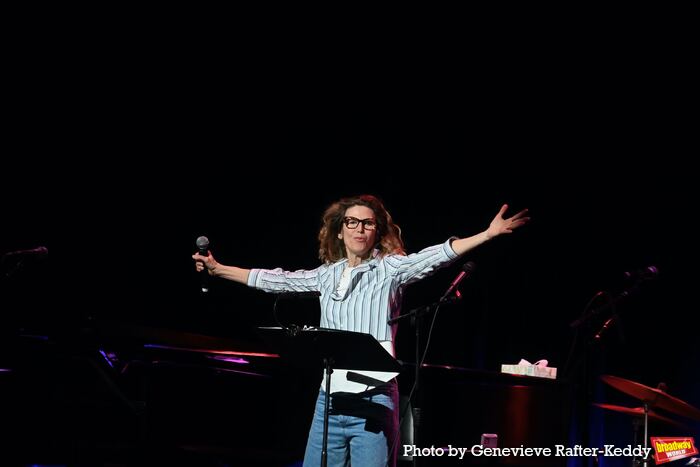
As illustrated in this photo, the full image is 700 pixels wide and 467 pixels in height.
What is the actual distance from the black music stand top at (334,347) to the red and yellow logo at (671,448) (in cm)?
322

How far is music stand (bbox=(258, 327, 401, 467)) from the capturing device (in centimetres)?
271

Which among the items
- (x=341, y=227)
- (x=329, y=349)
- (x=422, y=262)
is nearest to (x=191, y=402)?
(x=341, y=227)

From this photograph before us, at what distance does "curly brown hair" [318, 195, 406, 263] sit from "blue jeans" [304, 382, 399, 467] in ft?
2.34

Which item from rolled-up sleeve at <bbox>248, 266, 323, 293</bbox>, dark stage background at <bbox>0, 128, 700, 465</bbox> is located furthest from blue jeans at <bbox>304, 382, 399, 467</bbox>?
dark stage background at <bbox>0, 128, 700, 465</bbox>

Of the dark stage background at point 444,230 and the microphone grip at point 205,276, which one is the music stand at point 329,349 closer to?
the microphone grip at point 205,276

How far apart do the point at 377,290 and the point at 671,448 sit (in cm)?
336

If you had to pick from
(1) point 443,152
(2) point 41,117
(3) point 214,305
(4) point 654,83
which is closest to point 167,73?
(2) point 41,117

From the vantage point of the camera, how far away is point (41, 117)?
5812 millimetres

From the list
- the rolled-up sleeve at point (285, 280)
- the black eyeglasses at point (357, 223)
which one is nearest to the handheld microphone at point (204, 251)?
the rolled-up sleeve at point (285, 280)

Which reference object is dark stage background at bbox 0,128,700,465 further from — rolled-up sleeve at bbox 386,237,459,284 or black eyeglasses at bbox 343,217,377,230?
rolled-up sleeve at bbox 386,237,459,284

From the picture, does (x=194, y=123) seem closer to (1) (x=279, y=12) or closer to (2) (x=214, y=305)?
(1) (x=279, y=12)

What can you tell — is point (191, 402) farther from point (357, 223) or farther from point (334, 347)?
point (334, 347)

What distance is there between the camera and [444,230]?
6.41m

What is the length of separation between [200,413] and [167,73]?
118 inches
